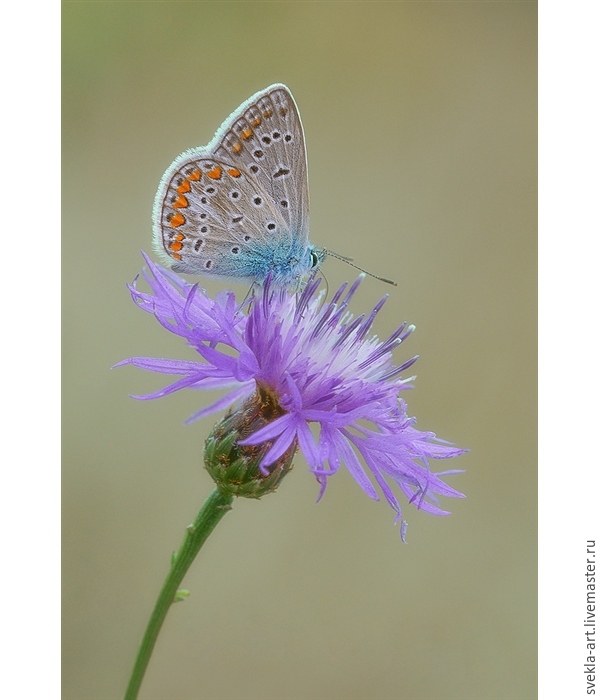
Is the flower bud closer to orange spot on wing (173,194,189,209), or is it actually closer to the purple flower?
the purple flower

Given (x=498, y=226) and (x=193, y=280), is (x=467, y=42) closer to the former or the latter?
(x=498, y=226)

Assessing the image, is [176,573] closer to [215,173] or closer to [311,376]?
[311,376]

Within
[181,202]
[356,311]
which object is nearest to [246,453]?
[181,202]

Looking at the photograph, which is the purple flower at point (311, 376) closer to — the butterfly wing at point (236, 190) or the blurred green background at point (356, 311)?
the butterfly wing at point (236, 190)

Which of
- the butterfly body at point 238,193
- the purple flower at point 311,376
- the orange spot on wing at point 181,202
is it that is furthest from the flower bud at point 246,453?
the orange spot on wing at point 181,202
